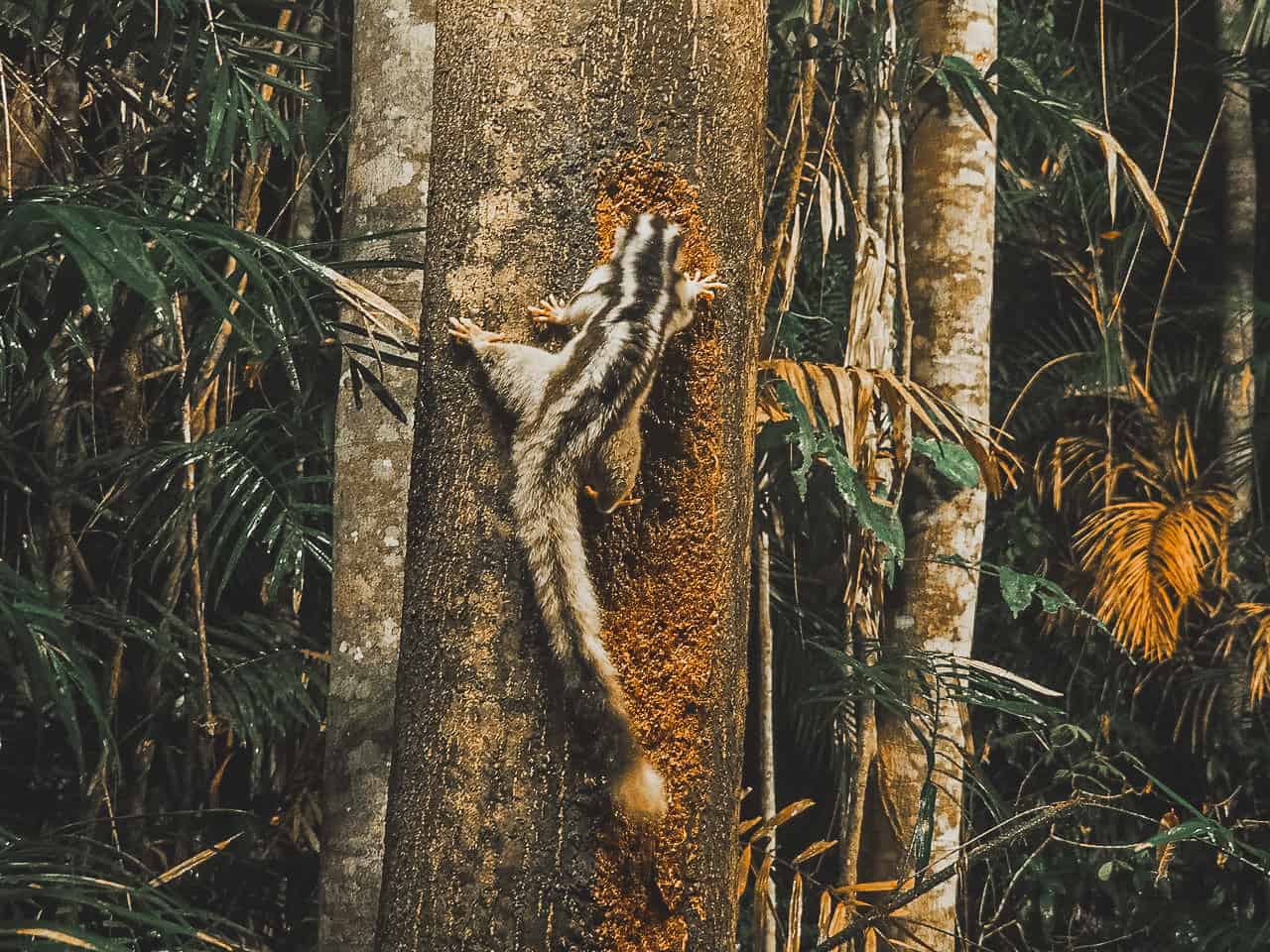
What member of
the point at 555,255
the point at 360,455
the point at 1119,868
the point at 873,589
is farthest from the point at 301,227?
the point at 1119,868

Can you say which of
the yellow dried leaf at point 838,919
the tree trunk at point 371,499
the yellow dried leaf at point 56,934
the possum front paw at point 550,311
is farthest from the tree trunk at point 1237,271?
the yellow dried leaf at point 56,934

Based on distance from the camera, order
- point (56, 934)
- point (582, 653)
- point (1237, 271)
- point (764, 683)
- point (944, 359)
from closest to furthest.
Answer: point (582, 653) < point (56, 934) < point (764, 683) < point (944, 359) < point (1237, 271)

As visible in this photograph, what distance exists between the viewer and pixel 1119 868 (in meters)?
4.95

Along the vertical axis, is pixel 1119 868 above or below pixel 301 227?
below

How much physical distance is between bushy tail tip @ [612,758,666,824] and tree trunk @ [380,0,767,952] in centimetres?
2

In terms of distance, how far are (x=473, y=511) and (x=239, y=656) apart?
251cm

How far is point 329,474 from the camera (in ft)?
11.6

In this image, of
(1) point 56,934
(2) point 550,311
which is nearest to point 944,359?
(2) point 550,311

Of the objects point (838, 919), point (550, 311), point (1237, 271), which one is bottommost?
point (838, 919)

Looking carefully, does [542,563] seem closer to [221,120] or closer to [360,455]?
[360,455]

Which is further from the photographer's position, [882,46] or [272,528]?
[882,46]

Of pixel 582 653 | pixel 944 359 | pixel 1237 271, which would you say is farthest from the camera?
pixel 1237 271

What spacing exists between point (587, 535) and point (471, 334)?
0.84ft

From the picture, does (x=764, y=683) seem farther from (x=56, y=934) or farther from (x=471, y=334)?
(x=471, y=334)
